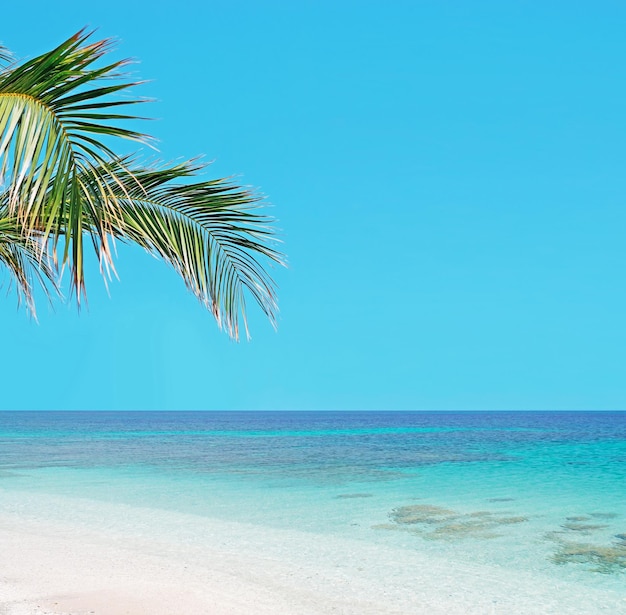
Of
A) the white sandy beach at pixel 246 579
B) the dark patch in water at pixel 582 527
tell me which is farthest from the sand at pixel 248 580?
the dark patch in water at pixel 582 527

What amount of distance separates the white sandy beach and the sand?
11 mm

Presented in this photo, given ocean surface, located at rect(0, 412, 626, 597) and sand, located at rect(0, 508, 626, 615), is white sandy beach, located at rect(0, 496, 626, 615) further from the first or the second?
ocean surface, located at rect(0, 412, 626, 597)

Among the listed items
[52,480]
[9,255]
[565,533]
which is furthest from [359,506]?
[9,255]

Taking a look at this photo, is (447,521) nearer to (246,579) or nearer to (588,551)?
(588,551)

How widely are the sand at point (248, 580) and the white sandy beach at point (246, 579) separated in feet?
0.04

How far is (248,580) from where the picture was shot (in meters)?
8.12

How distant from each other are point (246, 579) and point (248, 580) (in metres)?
0.05

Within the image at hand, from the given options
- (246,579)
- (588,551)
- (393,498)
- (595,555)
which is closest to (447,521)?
(393,498)

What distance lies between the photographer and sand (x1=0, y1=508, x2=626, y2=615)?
22.7ft

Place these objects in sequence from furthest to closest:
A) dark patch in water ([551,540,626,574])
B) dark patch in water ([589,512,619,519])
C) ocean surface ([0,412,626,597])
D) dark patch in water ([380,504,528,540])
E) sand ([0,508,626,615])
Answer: dark patch in water ([589,512,619,519]) → dark patch in water ([380,504,528,540]) → ocean surface ([0,412,626,597]) → dark patch in water ([551,540,626,574]) → sand ([0,508,626,615])

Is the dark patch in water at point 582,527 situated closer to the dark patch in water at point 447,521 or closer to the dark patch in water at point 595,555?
the dark patch in water at point 447,521

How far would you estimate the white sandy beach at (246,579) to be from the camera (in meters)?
6.93

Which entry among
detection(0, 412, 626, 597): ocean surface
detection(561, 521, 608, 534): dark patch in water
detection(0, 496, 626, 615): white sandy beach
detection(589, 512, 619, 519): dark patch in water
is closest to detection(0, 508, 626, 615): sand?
detection(0, 496, 626, 615): white sandy beach

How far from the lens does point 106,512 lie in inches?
507
